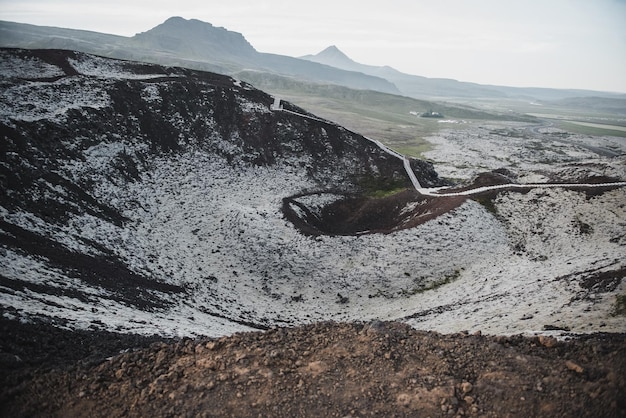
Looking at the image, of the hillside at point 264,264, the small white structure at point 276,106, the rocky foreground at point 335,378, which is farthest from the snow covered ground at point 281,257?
the small white structure at point 276,106

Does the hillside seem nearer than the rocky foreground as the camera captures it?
No

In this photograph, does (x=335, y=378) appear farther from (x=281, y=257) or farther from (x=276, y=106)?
(x=276, y=106)

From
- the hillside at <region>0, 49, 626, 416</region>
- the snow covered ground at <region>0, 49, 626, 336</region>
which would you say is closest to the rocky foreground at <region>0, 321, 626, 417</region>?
the hillside at <region>0, 49, 626, 416</region>

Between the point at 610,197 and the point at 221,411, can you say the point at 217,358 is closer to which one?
the point at 221,411

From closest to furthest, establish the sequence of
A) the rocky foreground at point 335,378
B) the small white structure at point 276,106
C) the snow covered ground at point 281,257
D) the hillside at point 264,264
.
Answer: the rocky foreground at point 335,378 < the hillside at point 264,264 < the snow covered ground at point 281,257 < the small white structure at point 276,106

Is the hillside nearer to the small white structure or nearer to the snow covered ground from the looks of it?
the snow covered ground

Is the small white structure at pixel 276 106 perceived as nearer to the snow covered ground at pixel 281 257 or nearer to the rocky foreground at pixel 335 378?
the snow covered ground at pixel 281 257

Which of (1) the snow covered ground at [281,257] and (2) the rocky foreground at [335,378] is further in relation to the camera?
(1) the snow covered ground at [281,257]

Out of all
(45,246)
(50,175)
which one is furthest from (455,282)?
(50,175)
